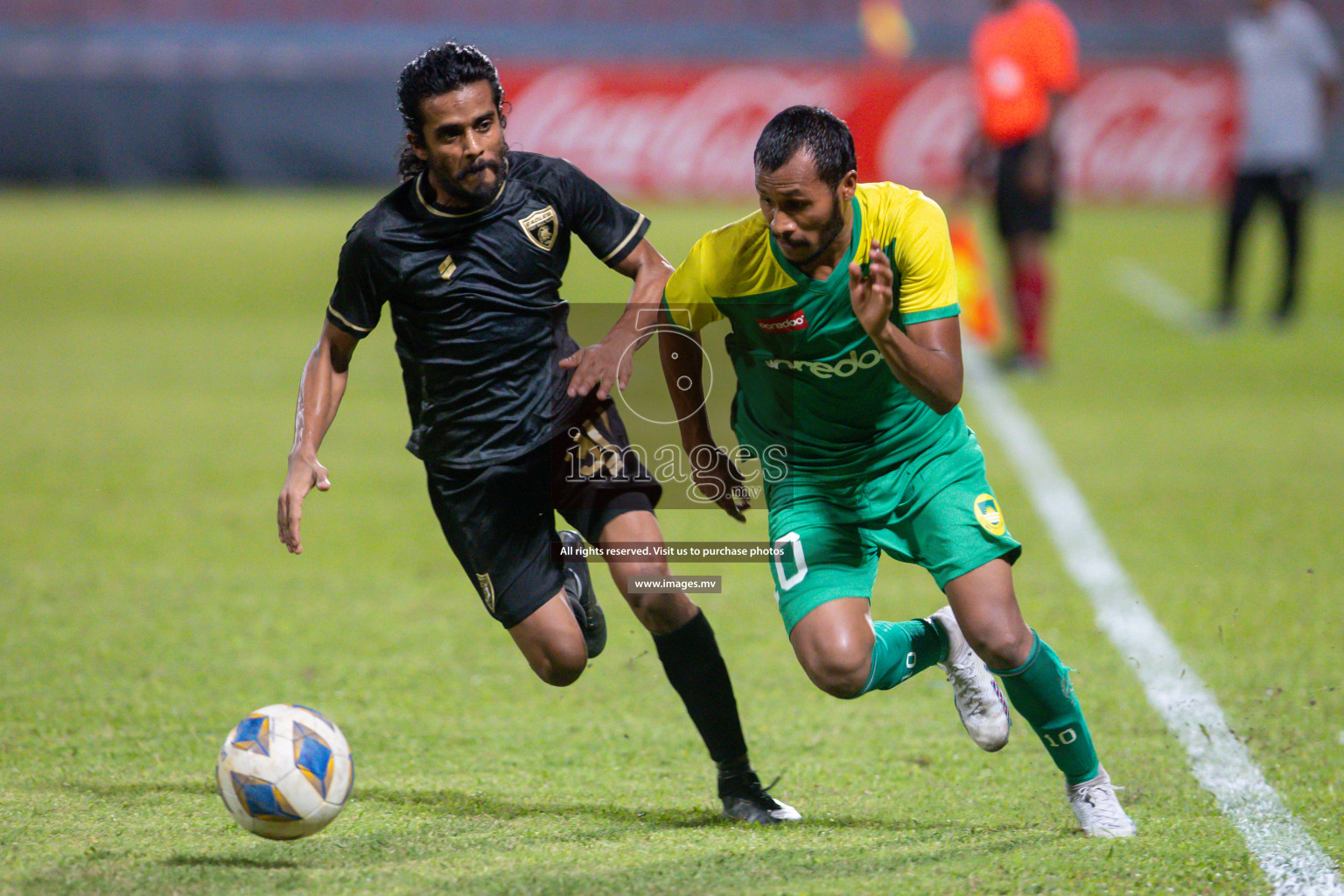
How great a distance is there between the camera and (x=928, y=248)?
3.59m

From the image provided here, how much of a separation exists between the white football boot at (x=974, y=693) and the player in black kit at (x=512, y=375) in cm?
54

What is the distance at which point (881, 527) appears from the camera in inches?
150

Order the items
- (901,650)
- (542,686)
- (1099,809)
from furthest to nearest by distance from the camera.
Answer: (542,686)
(901,650)
(1099,809)

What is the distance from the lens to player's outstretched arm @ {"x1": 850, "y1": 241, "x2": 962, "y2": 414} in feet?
10.8

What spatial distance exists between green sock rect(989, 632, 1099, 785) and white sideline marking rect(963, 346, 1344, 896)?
0.41 metres

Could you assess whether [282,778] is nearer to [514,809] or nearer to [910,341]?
[514,809]

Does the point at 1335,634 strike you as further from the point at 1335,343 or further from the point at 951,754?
the point at 1335,343

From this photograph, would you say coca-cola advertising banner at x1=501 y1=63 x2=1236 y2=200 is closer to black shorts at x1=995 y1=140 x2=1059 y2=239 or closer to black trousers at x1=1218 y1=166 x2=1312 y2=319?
black trousers at x1=1218 y1=166 x2=1312 y2=319

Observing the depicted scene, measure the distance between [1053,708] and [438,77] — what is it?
6.95ft

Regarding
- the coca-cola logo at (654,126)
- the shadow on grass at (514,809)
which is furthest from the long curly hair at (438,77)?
the coca-cola logo at (654,126)

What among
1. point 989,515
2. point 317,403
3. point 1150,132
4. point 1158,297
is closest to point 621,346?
point 317,403

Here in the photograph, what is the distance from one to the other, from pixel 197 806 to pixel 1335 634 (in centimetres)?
381

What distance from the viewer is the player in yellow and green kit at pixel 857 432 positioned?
3.51 m

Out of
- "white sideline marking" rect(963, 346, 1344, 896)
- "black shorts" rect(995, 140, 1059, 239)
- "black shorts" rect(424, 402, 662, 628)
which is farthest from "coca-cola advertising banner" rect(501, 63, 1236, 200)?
"black shorts" rect(424, 402, 662, 628)
